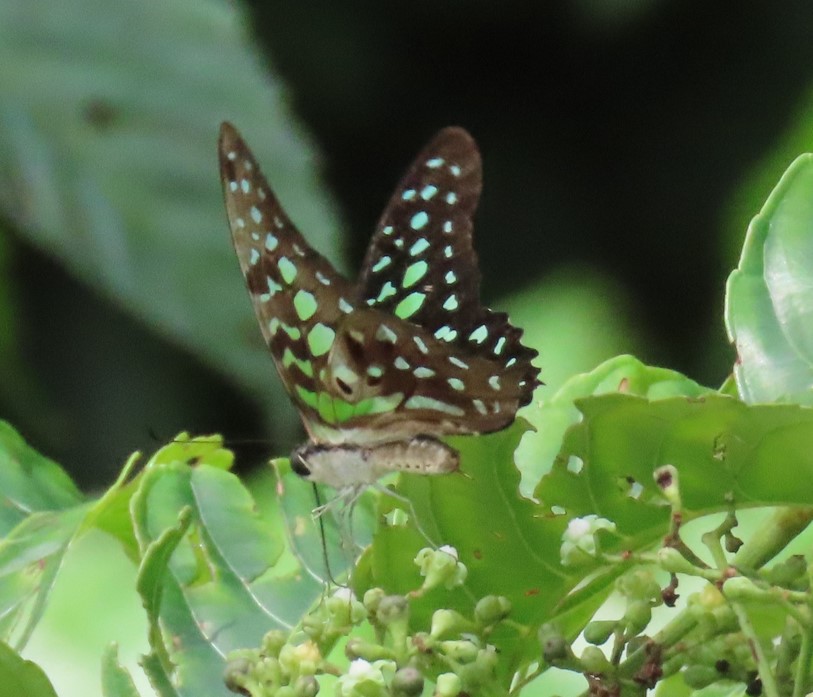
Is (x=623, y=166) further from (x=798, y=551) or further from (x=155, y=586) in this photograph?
(x=155, y=586)

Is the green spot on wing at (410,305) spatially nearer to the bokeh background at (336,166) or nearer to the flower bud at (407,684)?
the bokeh background at (336,166)

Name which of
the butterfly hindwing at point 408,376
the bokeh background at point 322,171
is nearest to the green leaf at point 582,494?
the butterfly hindwing at point 408,376

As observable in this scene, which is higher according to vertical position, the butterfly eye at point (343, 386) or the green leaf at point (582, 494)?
the butterfly eye at point (343, 386)

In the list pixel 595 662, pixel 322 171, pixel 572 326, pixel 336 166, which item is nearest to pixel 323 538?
pixel 595 662

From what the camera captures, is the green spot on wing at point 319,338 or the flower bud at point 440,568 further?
the green spot on wing at point 319,338

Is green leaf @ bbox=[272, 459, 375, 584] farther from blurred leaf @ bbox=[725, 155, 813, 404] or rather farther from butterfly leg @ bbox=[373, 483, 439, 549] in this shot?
blurred leaf @ bbox=[725, 155, 813, 404]
